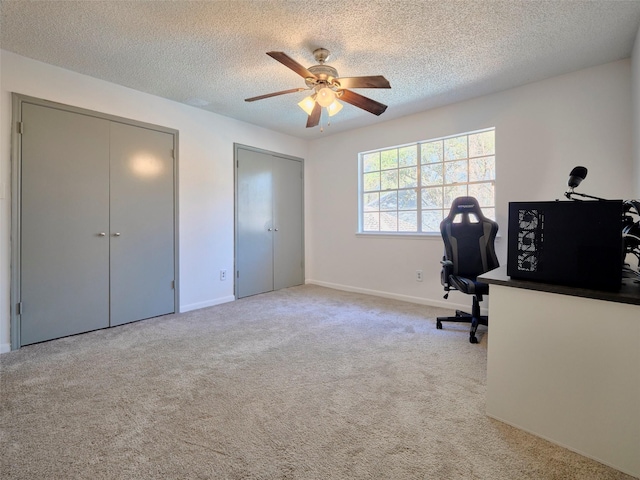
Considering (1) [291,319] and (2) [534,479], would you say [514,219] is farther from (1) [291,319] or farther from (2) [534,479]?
(1) [291,319]

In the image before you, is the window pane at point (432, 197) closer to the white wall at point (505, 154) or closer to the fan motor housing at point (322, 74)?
the white wall at point (505, 154)

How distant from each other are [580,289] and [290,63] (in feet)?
6.97

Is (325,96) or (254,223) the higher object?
(325,96)

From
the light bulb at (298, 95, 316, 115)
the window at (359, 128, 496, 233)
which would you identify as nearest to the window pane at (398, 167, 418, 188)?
the window at (359, 128, 496, 233)

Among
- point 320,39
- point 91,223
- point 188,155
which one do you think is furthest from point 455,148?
point 91,223

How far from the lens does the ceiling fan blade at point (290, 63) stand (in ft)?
6.36

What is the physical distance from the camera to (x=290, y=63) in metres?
2.06

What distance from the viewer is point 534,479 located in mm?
1215

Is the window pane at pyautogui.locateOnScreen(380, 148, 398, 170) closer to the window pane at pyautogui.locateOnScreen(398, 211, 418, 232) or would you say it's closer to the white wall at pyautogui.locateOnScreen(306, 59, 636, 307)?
the white wall at pyautogui.locateOnScreen(306, 59, 636, 307)

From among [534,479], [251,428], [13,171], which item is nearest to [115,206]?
[13,171]

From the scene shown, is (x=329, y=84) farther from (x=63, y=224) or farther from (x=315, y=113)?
(x=63, y=224)

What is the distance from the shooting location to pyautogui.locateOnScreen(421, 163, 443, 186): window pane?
3848 mm

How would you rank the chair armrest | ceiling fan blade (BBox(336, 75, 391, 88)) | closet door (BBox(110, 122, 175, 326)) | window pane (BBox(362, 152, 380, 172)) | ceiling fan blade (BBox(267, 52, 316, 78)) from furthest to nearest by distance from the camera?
window pane (BBox(362, 152, 380, 172)) → closet door (BBox(110, 122, 175, 326)) → the chair armrest → ceiling fan blade (BBox(336, 75, 391, 88)) → ceiling fan blade (BBox(267, 52, 316, 78))

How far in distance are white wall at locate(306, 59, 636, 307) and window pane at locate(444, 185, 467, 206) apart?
409 mm
